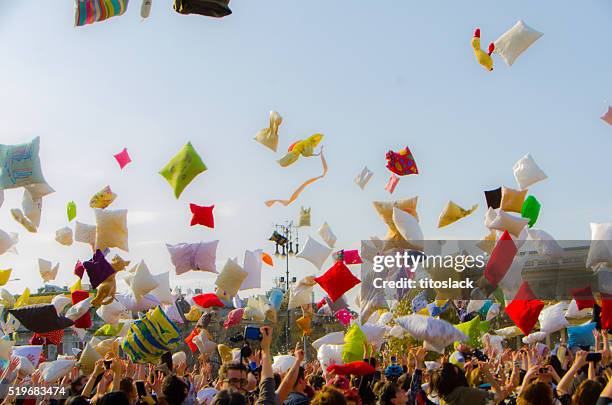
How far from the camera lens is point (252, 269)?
16.5 metres

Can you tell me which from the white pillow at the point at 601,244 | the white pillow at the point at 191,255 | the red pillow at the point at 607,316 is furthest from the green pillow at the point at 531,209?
the white pillow at the point at 191,255

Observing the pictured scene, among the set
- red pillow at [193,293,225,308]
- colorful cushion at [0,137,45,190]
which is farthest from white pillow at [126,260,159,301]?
colorful cushion at [0,137,45,190]

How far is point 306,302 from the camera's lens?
774 inches

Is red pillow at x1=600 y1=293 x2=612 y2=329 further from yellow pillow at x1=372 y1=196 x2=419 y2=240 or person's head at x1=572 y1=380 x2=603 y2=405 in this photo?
person's head at x1=572 y1=380 x2=603 y2=405

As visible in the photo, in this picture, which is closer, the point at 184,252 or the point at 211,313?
the point at 184,252

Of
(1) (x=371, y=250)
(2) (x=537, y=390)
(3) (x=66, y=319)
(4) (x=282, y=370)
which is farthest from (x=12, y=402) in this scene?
(1) (x=371, y=250)

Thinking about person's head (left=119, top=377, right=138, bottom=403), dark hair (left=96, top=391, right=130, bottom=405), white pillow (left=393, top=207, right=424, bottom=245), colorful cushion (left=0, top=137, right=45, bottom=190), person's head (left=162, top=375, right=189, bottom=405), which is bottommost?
person's head (left=119, top=377, right=138, bottom=403)

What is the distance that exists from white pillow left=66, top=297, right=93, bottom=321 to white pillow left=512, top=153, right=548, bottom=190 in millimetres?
8229

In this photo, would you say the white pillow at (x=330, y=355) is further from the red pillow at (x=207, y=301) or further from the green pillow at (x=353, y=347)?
the red pillow at (x=207, y=301)

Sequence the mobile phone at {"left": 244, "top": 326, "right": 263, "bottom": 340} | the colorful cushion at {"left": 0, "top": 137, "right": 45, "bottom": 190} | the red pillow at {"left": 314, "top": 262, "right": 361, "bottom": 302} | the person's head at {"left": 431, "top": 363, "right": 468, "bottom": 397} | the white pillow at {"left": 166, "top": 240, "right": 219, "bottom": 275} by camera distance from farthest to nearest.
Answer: the red pillow at {"left": 314, "top": 262, "right": 361, "bottom": 302} < the white pillow at {"left": 166, "top": 240, "right": 219, "bottom": 275} < the colorful cushion at {"left": 0, "top": 137, "right": 45, "bottom": 190} < the mobile phone at {"left": 244, "top": 326, "right": 263, "bottom": 340} < the person's head at {"left": 431, "top": 363, "right": 468, "bottom": 397}

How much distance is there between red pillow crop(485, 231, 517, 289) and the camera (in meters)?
14.4

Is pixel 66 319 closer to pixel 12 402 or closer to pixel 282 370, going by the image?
pixel 282 370

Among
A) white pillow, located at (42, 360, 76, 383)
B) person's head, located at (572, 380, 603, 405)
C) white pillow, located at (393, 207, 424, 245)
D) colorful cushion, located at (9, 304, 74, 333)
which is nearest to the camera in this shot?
person's head, located at (572, 380, 603, 405)

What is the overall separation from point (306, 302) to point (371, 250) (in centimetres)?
280
